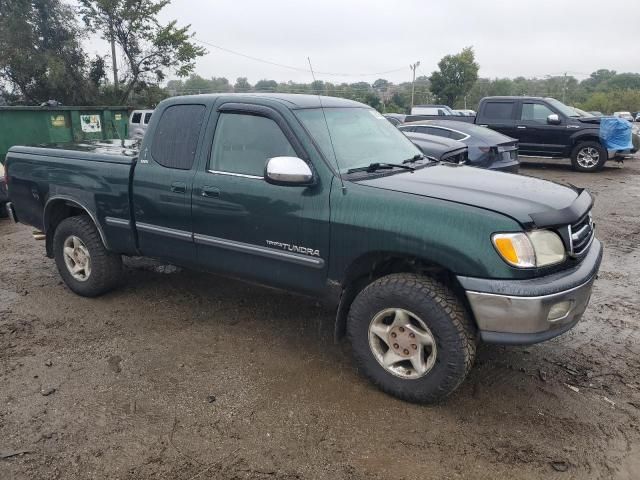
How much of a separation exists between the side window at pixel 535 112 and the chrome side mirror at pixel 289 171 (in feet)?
38.4

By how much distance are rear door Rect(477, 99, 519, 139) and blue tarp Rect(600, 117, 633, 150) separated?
6.56ft

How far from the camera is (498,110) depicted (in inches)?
543

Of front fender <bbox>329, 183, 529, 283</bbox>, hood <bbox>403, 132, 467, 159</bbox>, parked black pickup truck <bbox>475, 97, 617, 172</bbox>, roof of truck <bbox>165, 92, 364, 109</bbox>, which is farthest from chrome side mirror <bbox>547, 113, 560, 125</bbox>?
front fender <bbox>329, 183, 529, 283</bbox>

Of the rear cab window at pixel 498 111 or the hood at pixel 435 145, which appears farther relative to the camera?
the rear cab window at pixel 498 111

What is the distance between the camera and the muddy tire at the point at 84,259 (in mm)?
4746

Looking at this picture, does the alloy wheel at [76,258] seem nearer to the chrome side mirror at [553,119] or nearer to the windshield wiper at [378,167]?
the windshield wiper at [378,167]

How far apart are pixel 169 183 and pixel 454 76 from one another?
44.4 metres

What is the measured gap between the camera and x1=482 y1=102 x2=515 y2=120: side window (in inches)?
537

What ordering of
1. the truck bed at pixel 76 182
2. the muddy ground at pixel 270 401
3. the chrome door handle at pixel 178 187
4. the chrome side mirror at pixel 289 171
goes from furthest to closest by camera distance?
the truck bed at pixel 76 182
the chrome door handle at pixel 178 187
the chrome side mirror at pixel 289 171
the muddy ground at pixel 270 401

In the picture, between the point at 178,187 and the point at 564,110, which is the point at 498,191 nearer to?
the point at 178,187

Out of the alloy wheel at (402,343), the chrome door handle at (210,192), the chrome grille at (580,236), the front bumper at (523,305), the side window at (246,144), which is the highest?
the side window at (246,144)

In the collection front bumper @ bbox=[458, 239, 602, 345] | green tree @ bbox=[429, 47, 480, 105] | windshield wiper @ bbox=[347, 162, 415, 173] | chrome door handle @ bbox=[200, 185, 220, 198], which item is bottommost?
front bumper @ bbox=[458, 239, 602, 345]

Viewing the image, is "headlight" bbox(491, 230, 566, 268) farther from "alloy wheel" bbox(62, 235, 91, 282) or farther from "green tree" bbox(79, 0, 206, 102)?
"green tree" bbox(79, 0, 206, 102)

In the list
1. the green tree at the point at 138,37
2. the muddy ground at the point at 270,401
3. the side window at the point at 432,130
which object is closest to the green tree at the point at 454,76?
the green tree at the point at 138,37
